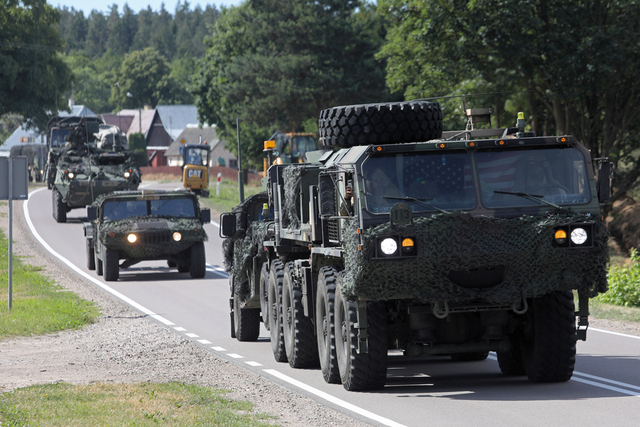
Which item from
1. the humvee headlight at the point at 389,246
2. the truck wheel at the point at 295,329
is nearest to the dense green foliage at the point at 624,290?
the truck wheel at the point at 295,329

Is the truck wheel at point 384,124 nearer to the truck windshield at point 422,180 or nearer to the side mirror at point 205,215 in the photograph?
the truck windshield at point 422,180

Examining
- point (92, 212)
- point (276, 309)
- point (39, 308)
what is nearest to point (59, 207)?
point (92, 212)

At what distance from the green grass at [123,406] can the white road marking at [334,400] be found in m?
Answer: 0.80

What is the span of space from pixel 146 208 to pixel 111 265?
5.29 ft

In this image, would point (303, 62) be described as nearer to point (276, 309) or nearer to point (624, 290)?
point (624, 290)

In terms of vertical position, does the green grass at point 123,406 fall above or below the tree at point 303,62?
below

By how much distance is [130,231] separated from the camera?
2236cm

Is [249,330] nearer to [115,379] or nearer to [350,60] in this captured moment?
[115,379]

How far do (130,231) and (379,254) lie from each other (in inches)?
572

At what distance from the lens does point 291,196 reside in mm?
11406

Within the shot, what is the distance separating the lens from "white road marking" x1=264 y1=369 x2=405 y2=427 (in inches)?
325

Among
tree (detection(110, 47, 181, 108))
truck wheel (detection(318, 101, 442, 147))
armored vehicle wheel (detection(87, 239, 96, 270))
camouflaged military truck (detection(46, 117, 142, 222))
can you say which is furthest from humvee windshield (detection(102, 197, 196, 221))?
tree (detection(110, 47, 181, 108))

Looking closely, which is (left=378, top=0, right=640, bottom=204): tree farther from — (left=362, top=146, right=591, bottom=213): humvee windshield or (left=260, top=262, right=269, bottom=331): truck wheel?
(left=362, top=146, right=591, bottom=213): humvee windshield

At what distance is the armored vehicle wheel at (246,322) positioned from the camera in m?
14.1
